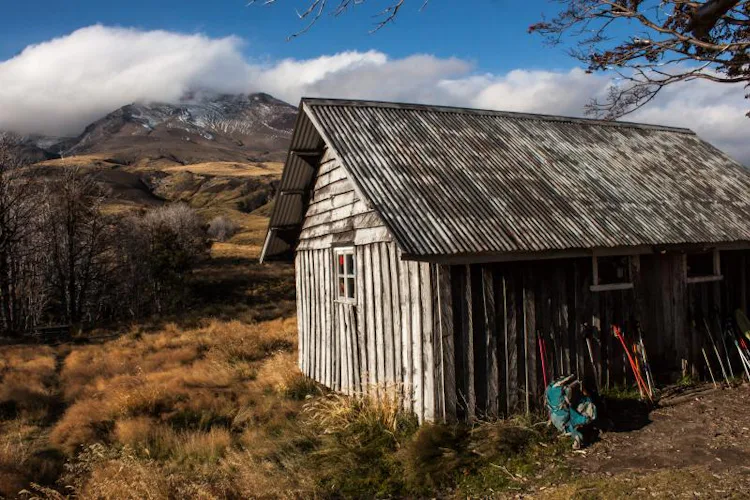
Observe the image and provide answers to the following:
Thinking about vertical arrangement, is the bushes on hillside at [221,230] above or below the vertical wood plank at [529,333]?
above

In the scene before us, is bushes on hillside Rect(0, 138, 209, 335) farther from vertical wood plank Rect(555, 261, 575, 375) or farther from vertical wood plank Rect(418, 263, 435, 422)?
vertical wood plank Rect(555, 261, 575, 375)

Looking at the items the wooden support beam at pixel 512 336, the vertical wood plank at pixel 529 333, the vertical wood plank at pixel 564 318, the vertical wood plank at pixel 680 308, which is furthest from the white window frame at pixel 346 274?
the vertical wood plank at pixel 680 308

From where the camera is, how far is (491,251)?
25.0 ft

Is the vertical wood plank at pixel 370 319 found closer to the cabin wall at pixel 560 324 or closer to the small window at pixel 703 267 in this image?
the cabin wall at pixel 560 324

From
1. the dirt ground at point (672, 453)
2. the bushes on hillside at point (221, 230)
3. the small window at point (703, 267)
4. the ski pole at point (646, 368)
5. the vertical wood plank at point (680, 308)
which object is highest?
the bushes on hillside at point (221, 230)

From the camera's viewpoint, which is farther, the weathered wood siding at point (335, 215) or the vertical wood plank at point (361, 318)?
the vertical wood plank at point (361, 318)

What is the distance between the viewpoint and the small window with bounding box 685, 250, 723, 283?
34.1 ft

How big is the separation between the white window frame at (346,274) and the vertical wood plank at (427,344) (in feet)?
6.92

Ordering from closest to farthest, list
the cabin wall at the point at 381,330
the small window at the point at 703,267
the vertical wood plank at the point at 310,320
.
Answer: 1. the cabin wall at the point at 381,330
2. the small window at the point at 703,267
3. the vertical wood plank at the point at 310,320

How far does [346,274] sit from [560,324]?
377 cm

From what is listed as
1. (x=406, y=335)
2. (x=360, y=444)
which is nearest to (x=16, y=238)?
(x=406, y=335)

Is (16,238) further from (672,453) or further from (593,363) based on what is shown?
(672,453)

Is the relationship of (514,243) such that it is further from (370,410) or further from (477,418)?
(370,410)

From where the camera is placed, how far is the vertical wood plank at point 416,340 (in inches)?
314
